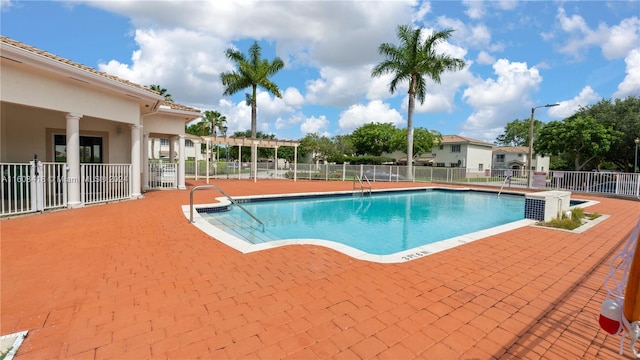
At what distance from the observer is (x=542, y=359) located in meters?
2.37

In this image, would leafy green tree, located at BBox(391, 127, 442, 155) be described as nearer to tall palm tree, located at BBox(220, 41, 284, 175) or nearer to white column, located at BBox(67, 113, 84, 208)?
tall palm tree, located at BBox(220, 41, 284, 175)

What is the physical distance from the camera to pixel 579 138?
77.3 ft

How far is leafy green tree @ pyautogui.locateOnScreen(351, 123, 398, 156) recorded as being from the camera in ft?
160

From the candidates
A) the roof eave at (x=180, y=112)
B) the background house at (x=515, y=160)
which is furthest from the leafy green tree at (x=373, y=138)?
the roof eave at (x=180, y=112)

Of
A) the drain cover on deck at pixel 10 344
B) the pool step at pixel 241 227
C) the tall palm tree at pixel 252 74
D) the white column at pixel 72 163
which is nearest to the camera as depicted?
the drain cover on deck at pixel 10 344

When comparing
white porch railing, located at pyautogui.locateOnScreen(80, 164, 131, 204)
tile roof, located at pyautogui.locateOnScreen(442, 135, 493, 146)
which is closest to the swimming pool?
white porch railing, located at pyautogui.locateOnScreen(80, 164, 131, 204)

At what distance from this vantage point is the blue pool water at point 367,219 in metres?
7.65

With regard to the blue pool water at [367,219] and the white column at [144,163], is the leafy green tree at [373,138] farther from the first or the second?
the white column at [144,163]

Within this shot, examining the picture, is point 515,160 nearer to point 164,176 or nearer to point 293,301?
point 164,176

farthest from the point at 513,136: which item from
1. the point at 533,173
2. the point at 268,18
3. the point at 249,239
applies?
the point at 249,239

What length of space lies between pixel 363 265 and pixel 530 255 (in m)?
2.94

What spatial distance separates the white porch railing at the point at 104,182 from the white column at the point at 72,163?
11.5 inches

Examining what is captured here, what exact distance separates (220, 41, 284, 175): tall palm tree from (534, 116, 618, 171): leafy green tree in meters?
23.7

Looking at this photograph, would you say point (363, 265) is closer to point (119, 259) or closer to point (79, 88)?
point (119, 259)
